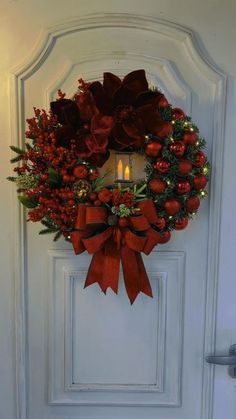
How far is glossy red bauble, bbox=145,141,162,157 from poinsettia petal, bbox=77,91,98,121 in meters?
0.15

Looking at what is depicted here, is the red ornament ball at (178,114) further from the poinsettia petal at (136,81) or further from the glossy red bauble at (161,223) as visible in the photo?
the glossy red bauble at (161,223)

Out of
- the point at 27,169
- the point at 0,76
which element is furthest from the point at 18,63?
the point at 27,169

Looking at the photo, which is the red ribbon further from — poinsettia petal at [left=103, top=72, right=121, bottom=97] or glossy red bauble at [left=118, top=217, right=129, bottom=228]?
poinsettia petal at [left=103, top=72, right=121, bottom=97]

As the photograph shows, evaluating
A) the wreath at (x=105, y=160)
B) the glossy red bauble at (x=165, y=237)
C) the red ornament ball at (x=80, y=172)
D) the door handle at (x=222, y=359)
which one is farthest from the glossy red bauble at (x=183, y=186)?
the door handle at (x=222, y=359)

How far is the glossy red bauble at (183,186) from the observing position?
96 cm

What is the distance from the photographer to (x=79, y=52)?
42.8 inches

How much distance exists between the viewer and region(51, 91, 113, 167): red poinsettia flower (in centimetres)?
94

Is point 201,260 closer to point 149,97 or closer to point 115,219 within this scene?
point 115,219

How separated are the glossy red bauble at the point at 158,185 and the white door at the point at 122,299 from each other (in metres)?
0.23

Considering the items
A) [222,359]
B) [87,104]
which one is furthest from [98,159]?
[222,359]

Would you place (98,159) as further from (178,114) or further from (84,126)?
(178,114)

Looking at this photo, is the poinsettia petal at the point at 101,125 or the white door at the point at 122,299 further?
the white door at the point at 122,299

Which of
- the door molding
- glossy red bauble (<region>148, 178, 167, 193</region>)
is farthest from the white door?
glossy red bauble (<region>148, 178, 167, 193</region>)

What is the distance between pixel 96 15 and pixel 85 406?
45.0 inches
